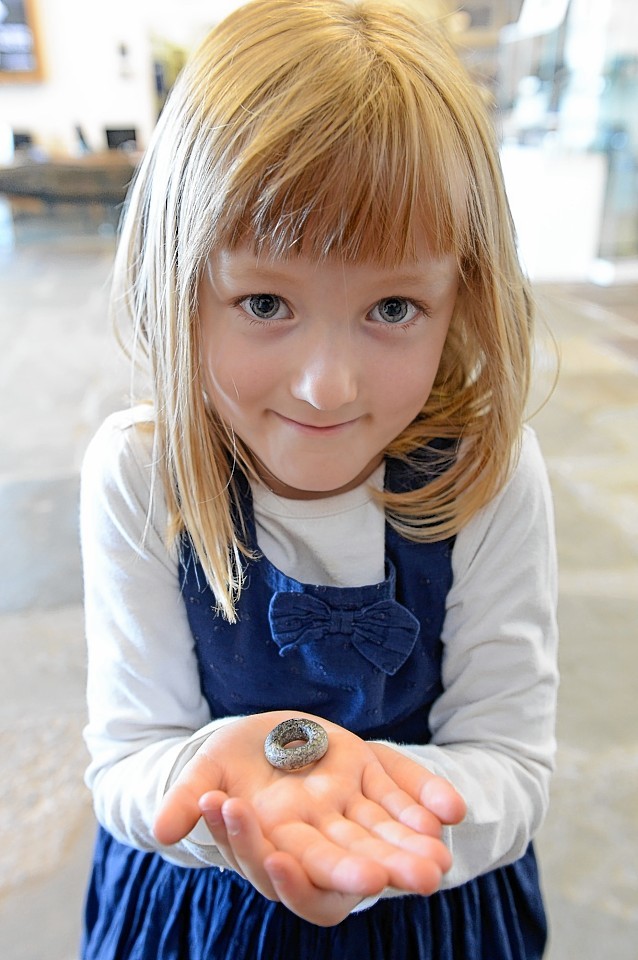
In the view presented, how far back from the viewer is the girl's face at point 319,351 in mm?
583

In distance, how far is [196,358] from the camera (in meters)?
0.66

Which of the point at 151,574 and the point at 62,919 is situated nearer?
the point at 151,574

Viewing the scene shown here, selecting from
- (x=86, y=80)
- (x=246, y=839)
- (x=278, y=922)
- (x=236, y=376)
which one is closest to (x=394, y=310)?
(x=236, y=376)

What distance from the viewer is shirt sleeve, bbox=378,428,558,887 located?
725mm

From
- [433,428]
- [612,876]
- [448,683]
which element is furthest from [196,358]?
[612,876]

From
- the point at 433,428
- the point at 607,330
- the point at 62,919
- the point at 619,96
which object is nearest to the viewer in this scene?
the point at 433,428

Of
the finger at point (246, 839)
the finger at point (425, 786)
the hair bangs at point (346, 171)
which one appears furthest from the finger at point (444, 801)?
the hair bangs at point (346, 171)

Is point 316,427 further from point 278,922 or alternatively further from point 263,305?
point 278,922

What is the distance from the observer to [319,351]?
23.1 inches

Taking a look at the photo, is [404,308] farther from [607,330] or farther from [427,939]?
[607,330]

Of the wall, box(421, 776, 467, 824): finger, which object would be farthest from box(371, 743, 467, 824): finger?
the wall

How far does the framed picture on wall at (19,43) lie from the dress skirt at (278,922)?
26.6 ft

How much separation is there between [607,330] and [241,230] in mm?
3150

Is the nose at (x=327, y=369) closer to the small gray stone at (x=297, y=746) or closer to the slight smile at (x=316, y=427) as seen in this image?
the slight smile at (x=316, y=427)
